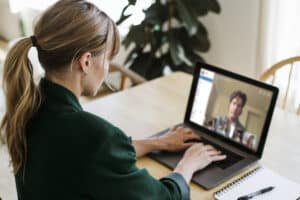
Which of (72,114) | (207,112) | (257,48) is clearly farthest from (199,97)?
(257,48)

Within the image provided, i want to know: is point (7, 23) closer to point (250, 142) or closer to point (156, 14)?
point (156, 14)

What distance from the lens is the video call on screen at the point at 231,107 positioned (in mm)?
1306

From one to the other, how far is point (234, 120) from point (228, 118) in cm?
2

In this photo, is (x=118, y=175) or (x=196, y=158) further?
(x=196, y=158)

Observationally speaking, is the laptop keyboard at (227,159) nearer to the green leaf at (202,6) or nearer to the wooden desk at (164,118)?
the wooden desk at (164,118)

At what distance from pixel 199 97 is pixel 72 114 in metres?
0.63

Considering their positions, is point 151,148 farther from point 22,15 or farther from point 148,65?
point 22,15

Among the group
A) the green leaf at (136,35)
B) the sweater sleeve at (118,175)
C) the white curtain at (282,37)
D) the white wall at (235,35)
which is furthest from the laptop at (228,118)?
the green leaf at (136,35)

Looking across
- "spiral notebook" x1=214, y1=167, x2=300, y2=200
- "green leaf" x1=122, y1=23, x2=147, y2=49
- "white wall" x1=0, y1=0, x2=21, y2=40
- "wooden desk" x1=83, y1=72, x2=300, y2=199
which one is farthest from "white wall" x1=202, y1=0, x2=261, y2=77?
"white wall" x1=0, y1=0, x2=21, y2=40

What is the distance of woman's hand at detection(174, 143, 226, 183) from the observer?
123 centimetres

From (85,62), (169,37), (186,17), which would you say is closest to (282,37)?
(186,17)

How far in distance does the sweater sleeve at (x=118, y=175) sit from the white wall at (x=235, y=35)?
1669 millimetres

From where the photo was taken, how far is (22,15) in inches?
→ 163

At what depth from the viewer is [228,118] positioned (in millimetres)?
1376
